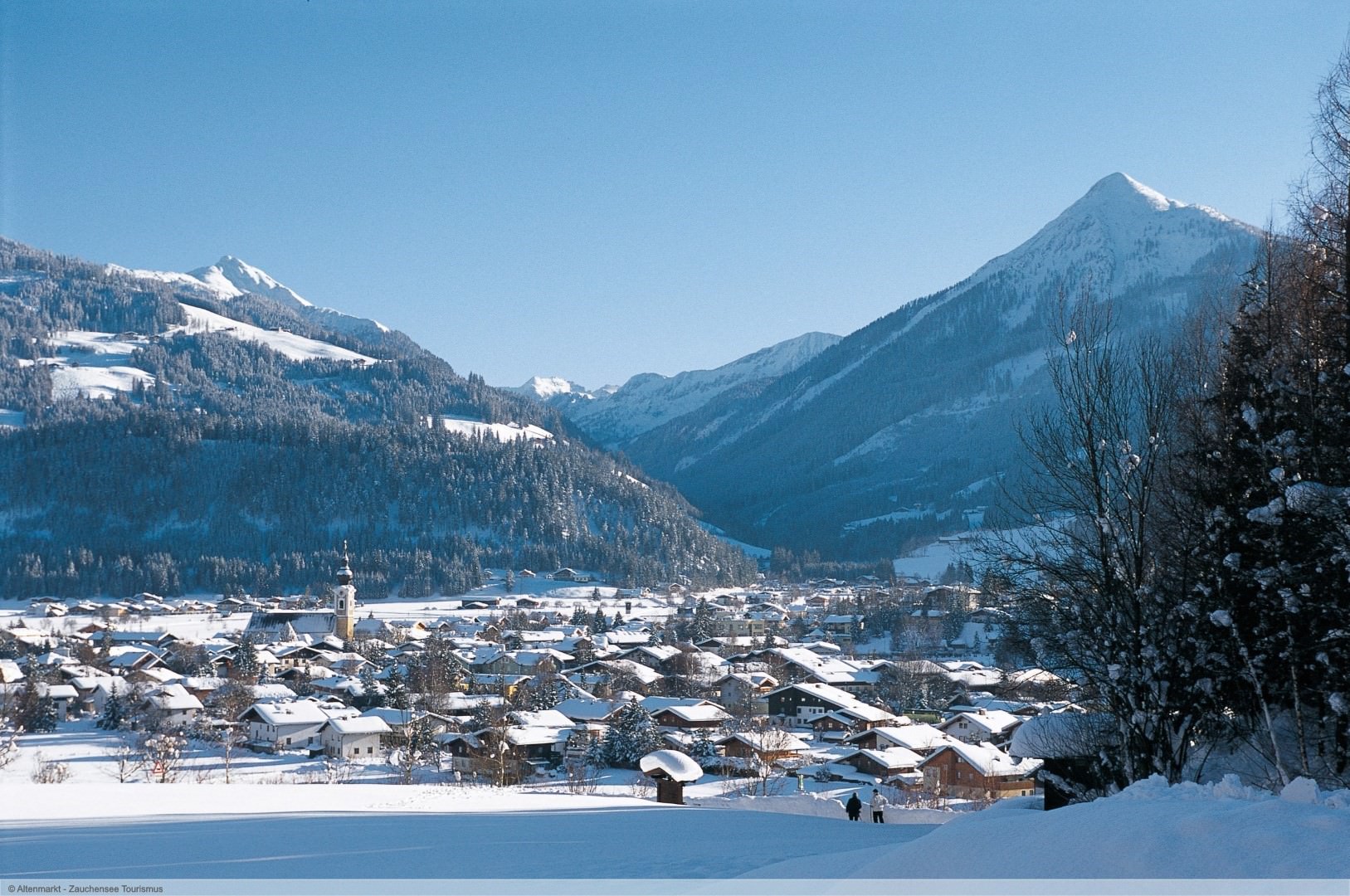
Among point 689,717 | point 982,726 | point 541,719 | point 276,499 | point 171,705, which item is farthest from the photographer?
point 276,499

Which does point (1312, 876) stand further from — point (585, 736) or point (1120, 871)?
point (585, 736)

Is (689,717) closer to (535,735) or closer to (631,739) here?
(535,735)

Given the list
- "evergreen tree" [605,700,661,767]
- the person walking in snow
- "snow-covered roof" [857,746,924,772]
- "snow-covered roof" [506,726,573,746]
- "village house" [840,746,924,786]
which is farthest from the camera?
"snow-covered roof" [506,726,573,746]

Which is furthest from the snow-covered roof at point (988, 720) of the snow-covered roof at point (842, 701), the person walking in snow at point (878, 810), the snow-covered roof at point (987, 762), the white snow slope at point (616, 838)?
the white snow slope at point (616, 838)

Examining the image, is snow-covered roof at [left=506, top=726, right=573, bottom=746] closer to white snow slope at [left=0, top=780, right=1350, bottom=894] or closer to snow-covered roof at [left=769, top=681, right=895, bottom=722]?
snow-covered roof at [left=769, top=681, right=895, bottom=722]

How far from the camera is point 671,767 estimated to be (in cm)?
1817

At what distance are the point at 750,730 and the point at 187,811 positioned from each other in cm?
3006

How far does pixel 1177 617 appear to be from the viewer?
473 inches

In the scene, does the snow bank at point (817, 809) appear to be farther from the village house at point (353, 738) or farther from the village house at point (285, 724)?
the village house at point (285, 724)

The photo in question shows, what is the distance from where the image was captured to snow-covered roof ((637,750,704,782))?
713 inches

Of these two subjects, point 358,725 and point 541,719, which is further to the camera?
point 541,719

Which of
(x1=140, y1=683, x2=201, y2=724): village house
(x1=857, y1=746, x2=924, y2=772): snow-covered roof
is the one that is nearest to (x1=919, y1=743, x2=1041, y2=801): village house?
(x1=857, y1=746, x2=924, y2=772): snow-covered roof

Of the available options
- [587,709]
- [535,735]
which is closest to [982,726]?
[587,709]

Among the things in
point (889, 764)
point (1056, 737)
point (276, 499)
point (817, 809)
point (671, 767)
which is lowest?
point (889, 764)
